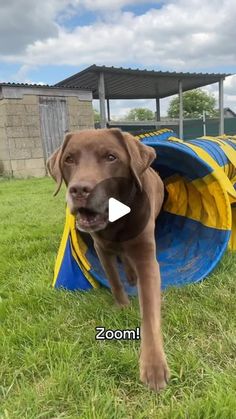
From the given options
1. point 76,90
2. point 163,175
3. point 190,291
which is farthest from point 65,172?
point 76,90

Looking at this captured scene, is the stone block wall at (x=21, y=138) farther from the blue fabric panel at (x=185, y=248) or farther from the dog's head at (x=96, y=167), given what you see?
the dog's head at (x=96, y=167)

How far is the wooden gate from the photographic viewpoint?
13516 mm

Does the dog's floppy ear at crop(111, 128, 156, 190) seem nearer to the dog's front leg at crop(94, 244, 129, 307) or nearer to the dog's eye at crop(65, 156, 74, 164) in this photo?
the dog's eye at crop(65, 156, 74, 164)

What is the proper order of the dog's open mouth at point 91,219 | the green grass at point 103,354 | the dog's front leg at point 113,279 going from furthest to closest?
the dog's front leg at point 113,279
the dog's open mouth at point 91,219
the green grass at point 103,354

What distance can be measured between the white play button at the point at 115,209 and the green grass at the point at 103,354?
25.1 inches

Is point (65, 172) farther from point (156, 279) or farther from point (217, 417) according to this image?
point (217, 417)

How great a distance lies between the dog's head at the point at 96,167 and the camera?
1.93 metres

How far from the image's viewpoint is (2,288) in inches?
127

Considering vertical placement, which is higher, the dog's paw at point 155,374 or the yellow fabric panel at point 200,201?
the yellow fabric panel at point 200,201

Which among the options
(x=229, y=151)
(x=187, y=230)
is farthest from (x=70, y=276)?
(x=229, y=151)

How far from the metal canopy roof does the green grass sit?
11267mm

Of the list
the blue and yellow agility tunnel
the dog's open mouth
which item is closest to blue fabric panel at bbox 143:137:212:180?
the blue and yellow agility tunnel

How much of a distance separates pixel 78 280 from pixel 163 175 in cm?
157

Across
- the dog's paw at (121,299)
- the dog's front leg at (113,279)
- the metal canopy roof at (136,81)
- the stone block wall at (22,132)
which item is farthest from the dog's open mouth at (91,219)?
the metal canopy roof at (136,81)
